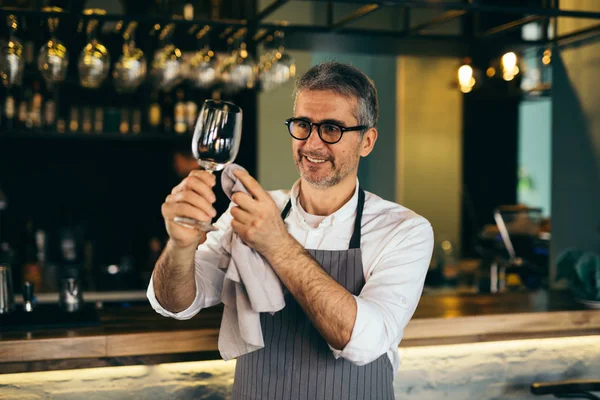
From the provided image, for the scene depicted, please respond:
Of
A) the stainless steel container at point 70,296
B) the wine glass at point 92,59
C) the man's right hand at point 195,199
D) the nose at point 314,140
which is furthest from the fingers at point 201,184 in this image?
the wine glass at point 92,59

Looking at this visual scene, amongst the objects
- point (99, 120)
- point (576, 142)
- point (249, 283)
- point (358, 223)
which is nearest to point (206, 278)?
point (249, 283)

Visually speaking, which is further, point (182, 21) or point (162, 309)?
point (182, 21)

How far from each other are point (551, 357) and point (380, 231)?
4.21 feet

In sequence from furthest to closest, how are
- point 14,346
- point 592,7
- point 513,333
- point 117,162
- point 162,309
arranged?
1. point 117,162
2. point 592,7
3. point 513,333
4. point 14,346
5. point 162,309

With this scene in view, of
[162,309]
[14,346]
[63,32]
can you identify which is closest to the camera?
[162,309]

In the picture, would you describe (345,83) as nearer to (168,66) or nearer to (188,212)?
(188,212)

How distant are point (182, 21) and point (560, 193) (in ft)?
6.57

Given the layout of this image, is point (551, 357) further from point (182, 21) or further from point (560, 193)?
point (182, 21)

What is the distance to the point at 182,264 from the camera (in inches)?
65.2

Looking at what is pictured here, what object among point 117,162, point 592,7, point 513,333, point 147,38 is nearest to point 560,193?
point 592,7

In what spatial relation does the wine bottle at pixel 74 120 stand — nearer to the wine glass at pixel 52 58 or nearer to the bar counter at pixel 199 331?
the wine glass at pixel 52 58

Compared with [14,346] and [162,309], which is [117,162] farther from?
[162,309]

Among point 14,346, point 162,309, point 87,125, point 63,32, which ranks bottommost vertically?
point 14,346

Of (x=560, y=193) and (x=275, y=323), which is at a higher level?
(x=560, y=193)
